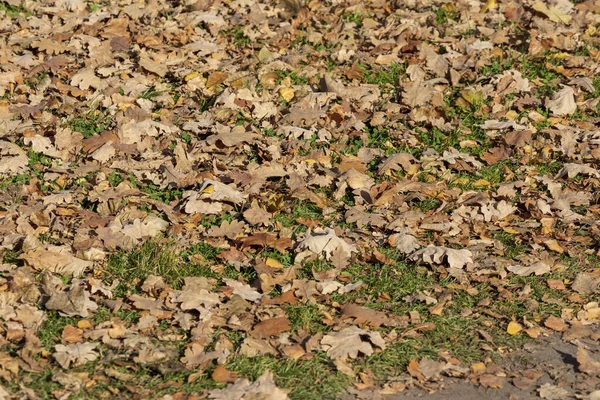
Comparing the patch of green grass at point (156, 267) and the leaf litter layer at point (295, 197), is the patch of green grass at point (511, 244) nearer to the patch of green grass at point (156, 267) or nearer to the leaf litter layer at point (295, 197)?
the leaf litter layer at point (295, 197)

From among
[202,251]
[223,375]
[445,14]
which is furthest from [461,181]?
[445,14]

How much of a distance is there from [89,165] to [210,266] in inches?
62.0

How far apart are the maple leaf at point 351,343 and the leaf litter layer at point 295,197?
12 millimetres

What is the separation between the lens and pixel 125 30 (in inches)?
347

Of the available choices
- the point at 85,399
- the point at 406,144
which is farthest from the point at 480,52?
the point at 85,399

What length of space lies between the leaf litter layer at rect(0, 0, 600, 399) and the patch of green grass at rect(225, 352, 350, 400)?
0.5 inches

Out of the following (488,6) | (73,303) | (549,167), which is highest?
(488,6)

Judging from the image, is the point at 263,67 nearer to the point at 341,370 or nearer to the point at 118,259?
the point at 118,259

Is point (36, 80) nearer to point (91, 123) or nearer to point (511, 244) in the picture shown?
point (91, 123)

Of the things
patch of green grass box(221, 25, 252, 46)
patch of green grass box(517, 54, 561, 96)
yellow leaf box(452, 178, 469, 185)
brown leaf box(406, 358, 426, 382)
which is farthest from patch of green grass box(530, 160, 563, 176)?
patch of green grass box(221, 25, 252, 46)

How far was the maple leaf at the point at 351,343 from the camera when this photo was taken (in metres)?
5.04

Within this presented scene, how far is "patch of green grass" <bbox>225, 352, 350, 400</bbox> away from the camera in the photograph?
4.76 m

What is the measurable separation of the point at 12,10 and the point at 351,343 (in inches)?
227

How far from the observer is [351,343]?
510 cm
